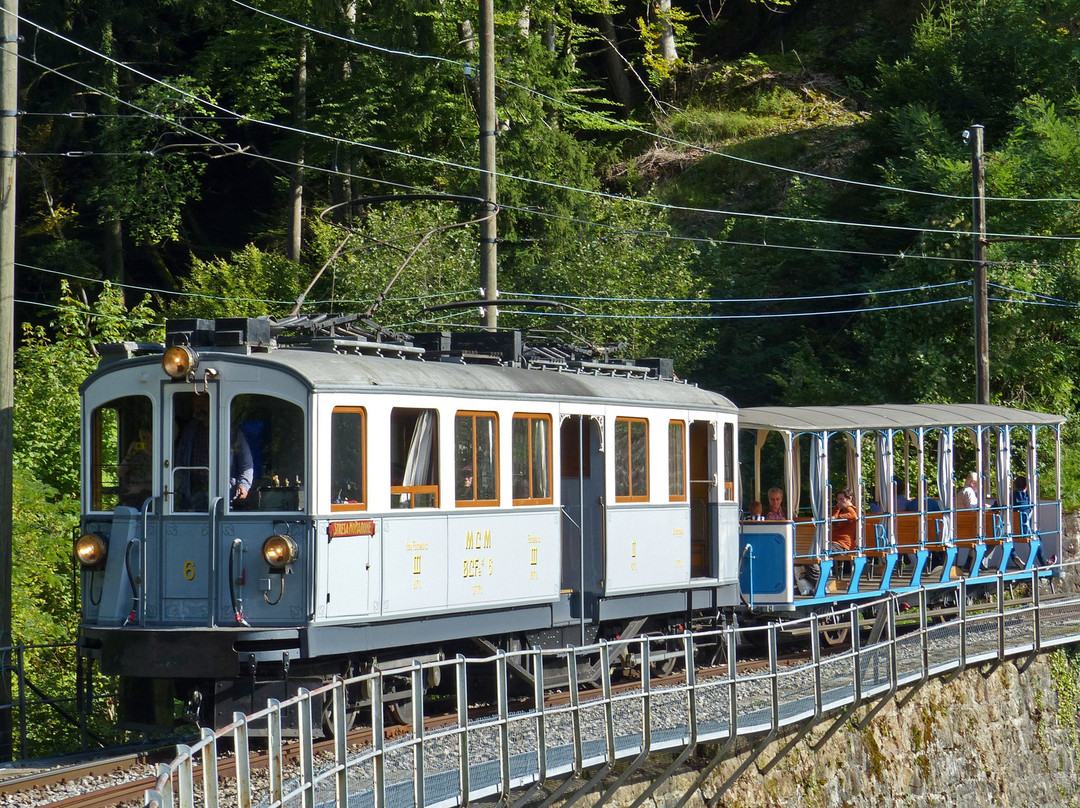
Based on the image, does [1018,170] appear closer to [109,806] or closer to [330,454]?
[330,454]

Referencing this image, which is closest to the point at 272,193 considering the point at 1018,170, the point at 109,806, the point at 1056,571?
the point at 1018,170

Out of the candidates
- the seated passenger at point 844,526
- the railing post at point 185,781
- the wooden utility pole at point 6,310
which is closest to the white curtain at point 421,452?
the wooden utility pole at point 6,310

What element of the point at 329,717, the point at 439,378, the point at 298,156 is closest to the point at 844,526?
the point at 439,378

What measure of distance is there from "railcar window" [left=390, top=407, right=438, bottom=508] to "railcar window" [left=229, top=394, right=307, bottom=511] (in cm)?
87

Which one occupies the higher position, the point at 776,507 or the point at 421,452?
the point at 421,452

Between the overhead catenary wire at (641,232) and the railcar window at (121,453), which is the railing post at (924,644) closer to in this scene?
the railcar window at (121,453)

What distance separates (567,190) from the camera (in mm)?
34531

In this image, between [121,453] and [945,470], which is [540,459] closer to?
[121,453]

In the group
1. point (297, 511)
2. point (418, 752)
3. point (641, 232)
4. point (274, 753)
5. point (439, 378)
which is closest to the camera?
point (274, 753)

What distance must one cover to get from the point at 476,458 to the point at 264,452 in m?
2.07

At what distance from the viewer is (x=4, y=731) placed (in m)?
12.7

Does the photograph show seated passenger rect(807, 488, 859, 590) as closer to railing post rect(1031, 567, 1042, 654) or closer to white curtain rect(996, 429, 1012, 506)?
railing post rect(1031, 567, 1042, 654)

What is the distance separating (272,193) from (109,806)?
3375 cm

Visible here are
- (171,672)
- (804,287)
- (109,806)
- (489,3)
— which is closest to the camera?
(109,806)
